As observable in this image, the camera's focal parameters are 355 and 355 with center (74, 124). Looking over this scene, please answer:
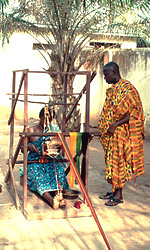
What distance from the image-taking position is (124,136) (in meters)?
4.18

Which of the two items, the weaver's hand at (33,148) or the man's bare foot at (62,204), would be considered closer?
the man's bare foot at (62,204)

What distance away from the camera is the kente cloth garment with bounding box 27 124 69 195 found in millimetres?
4164

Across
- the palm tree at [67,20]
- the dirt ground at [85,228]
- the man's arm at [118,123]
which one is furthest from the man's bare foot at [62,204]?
the palm tree at [67,20]

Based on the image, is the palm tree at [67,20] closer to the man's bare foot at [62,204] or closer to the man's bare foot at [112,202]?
the man's bare foot at [112,202]

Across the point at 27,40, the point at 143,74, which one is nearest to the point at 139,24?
the point at 143,74

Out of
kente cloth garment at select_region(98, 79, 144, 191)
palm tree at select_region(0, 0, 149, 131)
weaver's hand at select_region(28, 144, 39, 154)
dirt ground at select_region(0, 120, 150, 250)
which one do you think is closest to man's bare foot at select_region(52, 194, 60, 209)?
dirt ground at select_region(0, 120, 150, 250)

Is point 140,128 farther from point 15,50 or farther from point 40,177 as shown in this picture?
point 15,50

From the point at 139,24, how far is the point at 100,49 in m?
2.06

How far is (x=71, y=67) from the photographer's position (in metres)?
9.45

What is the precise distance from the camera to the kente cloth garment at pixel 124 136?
410cm

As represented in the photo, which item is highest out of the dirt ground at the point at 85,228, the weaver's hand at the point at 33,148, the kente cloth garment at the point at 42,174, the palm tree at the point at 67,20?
the palm tree at the point at 67,20

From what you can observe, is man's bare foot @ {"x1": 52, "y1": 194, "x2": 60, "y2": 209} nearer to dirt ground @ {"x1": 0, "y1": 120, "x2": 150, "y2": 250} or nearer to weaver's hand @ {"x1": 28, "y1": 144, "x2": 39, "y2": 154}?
dirt ground @ {"x1": 0, "y1": 120, "x2": 150, "y2": 250}

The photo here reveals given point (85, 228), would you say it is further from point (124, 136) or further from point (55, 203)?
point (124, 136)

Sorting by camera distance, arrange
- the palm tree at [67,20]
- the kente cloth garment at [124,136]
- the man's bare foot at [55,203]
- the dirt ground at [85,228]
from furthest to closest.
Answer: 1. the palm tree at [67,20]
2. the kente cloth garment at [124,136]
3. the man's bare foot at [55,203]
4. the dirt ground at [85,228]
